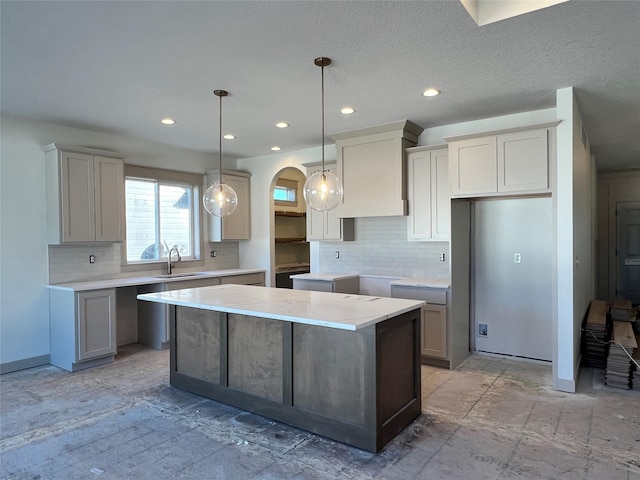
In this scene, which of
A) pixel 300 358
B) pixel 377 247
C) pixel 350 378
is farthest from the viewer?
pixel 377 247

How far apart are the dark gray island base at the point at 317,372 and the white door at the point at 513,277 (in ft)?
6.42

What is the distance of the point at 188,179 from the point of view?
6.09 metres

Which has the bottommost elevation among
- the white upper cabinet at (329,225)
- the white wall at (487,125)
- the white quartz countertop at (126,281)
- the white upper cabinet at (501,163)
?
the white quartz countertop at (126,281)

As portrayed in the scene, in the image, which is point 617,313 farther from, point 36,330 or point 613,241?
point 36,330

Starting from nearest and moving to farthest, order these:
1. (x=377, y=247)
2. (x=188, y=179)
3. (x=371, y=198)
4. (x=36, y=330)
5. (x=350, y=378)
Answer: (x=350, y=378), (x=36, y=330), (x=371, y=198), (x=377, y=247), (x=188, y=179)

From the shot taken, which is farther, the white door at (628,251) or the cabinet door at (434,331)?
the white door at (628,251)

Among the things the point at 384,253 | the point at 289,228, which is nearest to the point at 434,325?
the point at 384,253

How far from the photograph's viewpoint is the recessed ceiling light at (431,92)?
3.60 metres

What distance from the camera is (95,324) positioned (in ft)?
14.5

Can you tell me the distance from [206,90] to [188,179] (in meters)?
2.71

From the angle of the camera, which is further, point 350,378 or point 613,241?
point 613,241

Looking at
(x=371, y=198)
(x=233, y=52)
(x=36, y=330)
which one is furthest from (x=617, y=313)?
(x=36, y=330)

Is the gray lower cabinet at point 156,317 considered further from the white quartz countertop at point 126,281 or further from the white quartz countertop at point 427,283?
the white quartz countertop at point 427,283

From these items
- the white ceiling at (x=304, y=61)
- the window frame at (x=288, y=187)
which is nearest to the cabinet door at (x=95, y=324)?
the white ceiling at (x=304, y=61)
